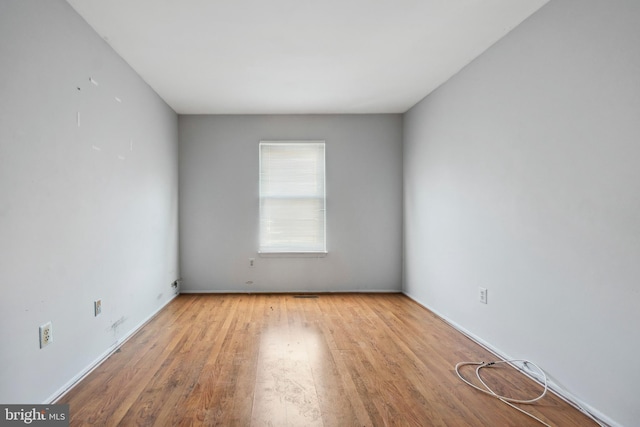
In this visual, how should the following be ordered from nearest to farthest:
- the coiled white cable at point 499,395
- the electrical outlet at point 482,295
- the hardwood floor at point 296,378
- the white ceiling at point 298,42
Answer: the hardwood floor at point 296,378 → the coiled white cable at point 499,395 → the white ceiling at point 298,42 → the electrical outlet at point 482,295

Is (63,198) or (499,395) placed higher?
(63,198)

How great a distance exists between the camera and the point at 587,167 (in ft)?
6.10

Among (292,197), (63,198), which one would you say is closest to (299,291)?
(292,197)

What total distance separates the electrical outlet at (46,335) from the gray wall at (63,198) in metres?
0.04

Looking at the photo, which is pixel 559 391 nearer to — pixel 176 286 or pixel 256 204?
pixel 256 204

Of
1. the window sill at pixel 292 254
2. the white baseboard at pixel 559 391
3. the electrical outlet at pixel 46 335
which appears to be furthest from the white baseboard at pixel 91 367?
the white baseboard at pixel 559 391

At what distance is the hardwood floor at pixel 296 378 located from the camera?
1770 millimetres

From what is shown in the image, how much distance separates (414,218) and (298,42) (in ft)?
8.55

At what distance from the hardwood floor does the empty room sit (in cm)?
2

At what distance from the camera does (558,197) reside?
2049 mm

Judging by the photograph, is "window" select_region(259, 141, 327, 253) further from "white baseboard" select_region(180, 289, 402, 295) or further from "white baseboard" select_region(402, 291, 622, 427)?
"white baseboard" select_region(402, 291, 622, 427)

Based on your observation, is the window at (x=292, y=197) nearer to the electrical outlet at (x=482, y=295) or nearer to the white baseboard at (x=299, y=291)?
the white baseboard at (x=299, y=291)

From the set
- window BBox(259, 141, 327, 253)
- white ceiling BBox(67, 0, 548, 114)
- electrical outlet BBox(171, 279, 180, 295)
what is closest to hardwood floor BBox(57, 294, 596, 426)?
electrical outlet BBox(171, 279, 180, 295)

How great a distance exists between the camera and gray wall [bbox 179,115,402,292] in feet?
14.9
